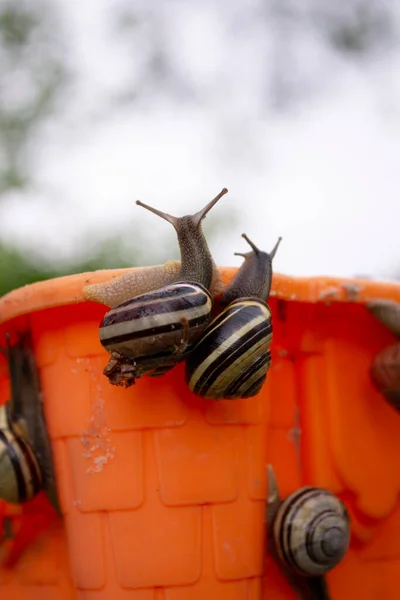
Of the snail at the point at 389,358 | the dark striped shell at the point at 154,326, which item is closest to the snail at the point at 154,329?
the dark striped shell at the point at 154,326

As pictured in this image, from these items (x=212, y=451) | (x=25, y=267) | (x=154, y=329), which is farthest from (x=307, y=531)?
(x=25, y=267)

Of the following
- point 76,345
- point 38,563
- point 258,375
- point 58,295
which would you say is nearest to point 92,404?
point 76,345

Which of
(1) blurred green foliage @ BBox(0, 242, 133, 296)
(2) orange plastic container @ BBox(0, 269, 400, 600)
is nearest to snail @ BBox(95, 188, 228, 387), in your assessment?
(2) orange plastic container @ BBox(0, 269, 400, 600)

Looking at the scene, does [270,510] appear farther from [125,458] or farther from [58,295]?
[58,295]

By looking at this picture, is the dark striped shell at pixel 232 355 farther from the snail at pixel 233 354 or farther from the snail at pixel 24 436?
the snail at pixel 24 436

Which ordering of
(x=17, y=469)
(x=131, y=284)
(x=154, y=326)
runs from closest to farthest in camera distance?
(x=154, y=326), (x=131, y=284), (x=17, y=469)

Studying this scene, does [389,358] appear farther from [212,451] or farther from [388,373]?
[212,451]
